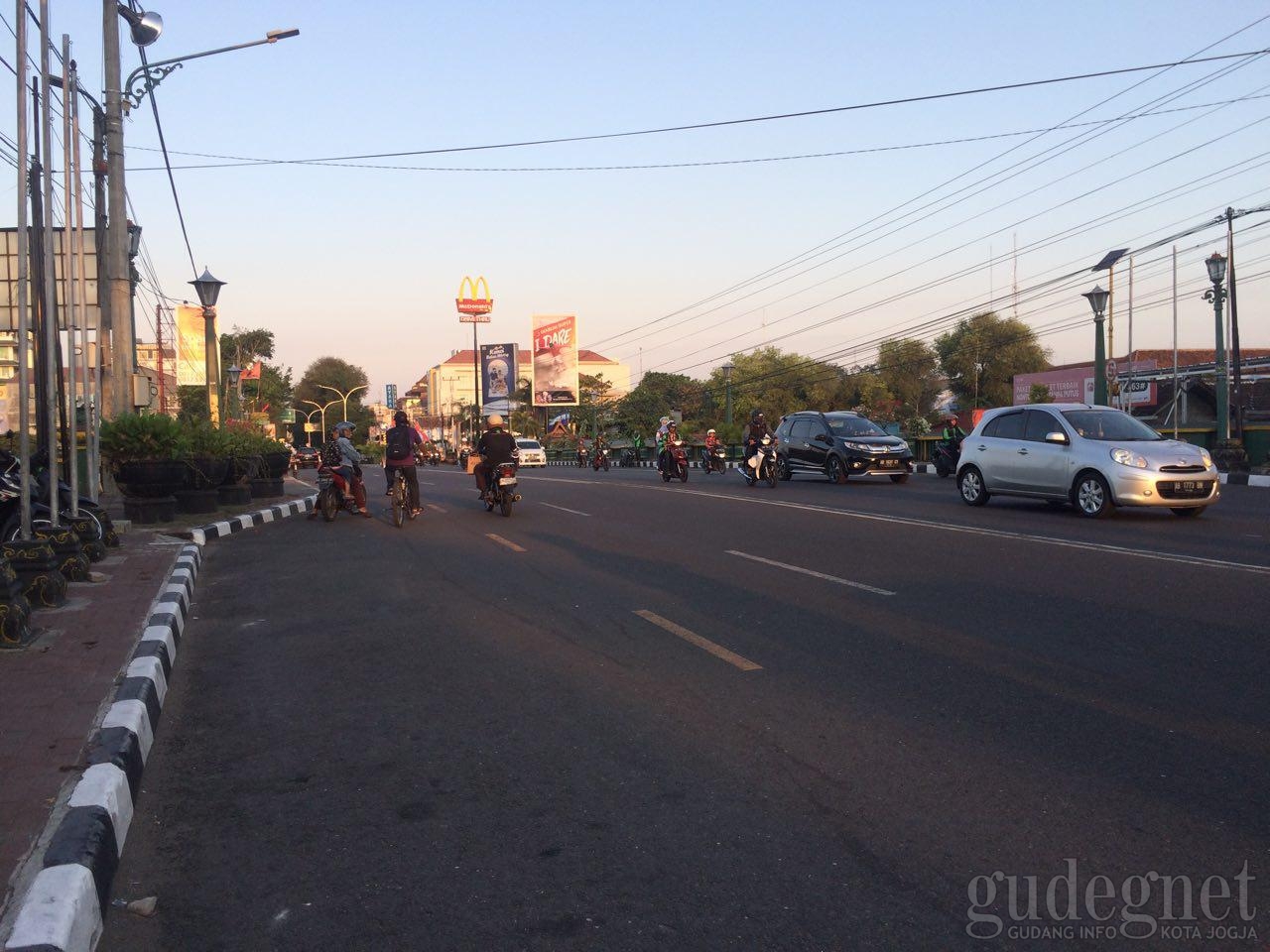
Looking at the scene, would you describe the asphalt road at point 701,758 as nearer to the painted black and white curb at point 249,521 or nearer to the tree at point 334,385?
the painted black and white curb at point 249,521

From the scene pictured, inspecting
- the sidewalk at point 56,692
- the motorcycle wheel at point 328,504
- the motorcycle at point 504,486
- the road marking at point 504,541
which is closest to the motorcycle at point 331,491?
the motorcycle wheel at point 328,504

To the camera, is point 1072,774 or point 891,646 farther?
point 891,646

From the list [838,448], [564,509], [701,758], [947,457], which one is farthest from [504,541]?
[947,457]

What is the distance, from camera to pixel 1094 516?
558 inches

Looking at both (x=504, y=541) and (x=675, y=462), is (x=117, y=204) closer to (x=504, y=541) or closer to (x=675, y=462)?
(x=504, y=541)

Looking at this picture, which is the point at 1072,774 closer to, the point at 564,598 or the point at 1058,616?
the point at 1058,616

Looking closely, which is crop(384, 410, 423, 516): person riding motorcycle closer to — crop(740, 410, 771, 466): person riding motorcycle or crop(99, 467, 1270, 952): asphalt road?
crop(99, 467, 1270, 952): asphalt road

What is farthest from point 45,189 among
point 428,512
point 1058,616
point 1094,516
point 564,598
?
point 1094,516

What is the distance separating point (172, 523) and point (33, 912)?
13158 mm

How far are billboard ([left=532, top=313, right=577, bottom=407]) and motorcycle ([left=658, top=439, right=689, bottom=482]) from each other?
194 feet

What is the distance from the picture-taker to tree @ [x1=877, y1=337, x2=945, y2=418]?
6656 centimetres

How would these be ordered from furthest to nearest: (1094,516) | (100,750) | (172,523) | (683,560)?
(172,523), (1094,516), (683,560), (100,750)

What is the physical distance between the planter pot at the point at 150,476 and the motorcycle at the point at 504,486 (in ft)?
15.3

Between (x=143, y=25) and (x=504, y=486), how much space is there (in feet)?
27.6
